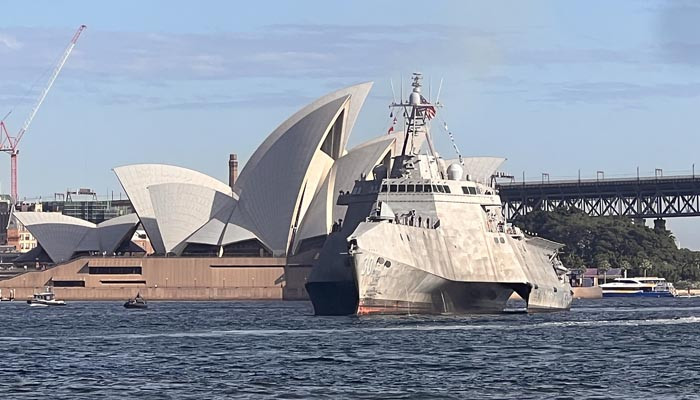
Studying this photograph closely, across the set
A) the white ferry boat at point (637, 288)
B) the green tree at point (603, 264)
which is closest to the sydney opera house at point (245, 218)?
the white ferry boat at point (637, 288)

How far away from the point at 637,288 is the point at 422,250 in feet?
318

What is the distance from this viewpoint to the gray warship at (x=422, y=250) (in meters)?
82.1

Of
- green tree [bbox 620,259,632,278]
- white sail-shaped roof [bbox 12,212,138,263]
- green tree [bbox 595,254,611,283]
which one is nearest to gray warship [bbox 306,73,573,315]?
white sail-shaped roof [bbox 12,212,138,263]

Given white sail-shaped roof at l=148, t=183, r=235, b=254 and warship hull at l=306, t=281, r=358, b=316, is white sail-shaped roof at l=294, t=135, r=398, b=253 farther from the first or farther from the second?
warship hull at l=306, t=281, r=358, b=316

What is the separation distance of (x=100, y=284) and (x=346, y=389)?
117 m

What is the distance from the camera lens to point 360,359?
57.4 meters

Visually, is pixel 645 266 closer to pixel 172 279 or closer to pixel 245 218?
pixel 245 218

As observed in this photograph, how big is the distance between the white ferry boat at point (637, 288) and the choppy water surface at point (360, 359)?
289ft

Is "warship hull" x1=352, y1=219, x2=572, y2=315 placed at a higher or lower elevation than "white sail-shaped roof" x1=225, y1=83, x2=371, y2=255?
lower

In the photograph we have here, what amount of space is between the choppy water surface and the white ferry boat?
88.1m

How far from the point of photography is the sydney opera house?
504 feet

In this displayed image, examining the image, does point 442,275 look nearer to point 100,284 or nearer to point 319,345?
point 319,345

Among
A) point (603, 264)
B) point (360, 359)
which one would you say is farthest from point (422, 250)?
point (603, 264)

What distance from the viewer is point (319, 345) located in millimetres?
64188
